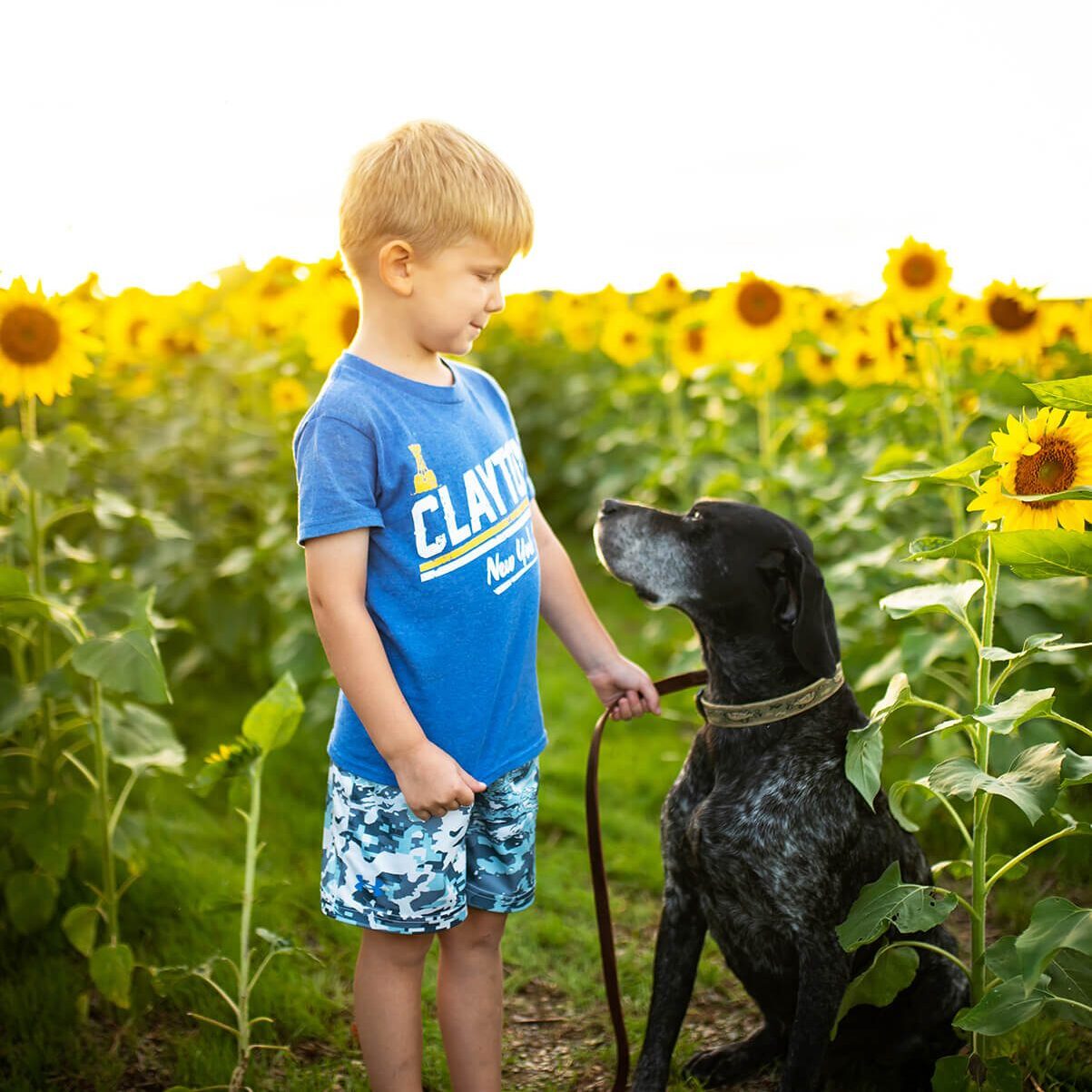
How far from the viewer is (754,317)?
517 centimetres

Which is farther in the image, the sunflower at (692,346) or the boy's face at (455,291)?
the sunflower at (692,346)

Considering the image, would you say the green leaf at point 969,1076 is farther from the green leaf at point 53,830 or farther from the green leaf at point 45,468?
the green leaf at point 45,468

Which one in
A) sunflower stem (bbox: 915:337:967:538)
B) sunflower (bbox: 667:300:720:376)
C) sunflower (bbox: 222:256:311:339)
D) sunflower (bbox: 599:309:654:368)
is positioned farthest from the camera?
sunflower (bbox: 599:309:654:368)

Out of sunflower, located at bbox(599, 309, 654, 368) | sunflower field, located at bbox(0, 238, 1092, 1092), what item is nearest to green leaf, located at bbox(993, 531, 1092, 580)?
sunflower field, located at bbox(0, 238, 1092, 1092)

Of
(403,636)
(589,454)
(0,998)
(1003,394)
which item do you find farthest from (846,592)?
(589,454)

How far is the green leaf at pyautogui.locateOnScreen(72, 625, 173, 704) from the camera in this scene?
2.60 metres

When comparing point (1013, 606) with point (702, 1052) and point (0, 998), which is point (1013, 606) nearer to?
point (702, 1052)

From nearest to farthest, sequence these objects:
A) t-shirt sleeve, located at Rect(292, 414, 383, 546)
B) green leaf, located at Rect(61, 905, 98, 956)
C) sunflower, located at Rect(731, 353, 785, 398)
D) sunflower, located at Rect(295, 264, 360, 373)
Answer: t-shirt sleeve, located at Rect(292, 414, 383, 546), green leaf, located at Rect(61, 905, 98, 956), sunflower, located at Rect(295, 264, 360, 373), sunflower, located at Rect(731, 353, 785, 398)

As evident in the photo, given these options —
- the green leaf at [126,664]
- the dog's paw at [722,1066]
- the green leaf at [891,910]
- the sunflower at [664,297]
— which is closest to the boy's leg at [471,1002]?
the dog's paw at [722,1066]

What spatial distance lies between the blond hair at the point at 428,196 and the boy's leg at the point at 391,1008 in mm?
1365

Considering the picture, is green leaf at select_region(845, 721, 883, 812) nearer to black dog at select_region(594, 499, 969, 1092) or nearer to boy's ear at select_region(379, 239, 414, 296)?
black dog at select_region(594, 499, 969, 1092)

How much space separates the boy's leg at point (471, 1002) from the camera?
249cm

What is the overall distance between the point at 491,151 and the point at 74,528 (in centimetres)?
347

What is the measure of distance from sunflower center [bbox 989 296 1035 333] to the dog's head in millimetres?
2138
